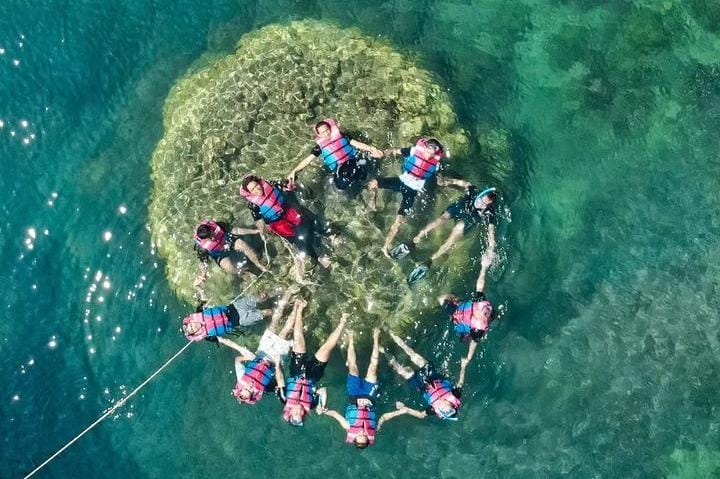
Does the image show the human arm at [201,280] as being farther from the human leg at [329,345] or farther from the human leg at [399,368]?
the human leg at [399,368]

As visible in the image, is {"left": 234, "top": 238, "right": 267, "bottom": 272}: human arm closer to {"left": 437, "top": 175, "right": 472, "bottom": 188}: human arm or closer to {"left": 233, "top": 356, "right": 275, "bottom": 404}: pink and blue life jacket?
{"left": 233, "top": 356, "right": 275, "bottom": 404}: pink and blue life jacket

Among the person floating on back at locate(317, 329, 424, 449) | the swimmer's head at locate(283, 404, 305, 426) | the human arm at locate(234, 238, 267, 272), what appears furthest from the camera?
the human arm at locate(234, 238, 267, 272)

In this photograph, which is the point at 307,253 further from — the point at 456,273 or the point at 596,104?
the point at 596,104

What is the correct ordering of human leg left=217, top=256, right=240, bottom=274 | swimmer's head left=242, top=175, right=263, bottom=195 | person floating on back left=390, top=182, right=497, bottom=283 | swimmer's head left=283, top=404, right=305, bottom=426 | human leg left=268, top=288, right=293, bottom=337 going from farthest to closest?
human leg left=217, top=256, right=240, bottom=274 → human leg left=268, top=288, right=293, bottom=337 → person floating on back left=390, top=182, right=497, bottom=283 → swimmer's head left=283, top=404, right=305, bottom=426 → swimmer's head left=242, top=175, right=263, bottom=195

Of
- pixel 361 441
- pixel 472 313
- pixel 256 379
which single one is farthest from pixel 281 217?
pixel 361 441

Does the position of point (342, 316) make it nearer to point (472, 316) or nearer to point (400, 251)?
point (400, 251)

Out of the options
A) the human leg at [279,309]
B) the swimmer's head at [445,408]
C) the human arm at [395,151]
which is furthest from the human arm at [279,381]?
the human arm at [395,151]

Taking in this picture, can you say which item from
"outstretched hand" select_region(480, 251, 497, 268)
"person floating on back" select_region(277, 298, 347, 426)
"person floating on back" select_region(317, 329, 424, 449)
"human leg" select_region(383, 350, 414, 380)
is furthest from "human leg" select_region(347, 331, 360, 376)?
"outstretched hand" select_region(480, 251, 497, 268)
